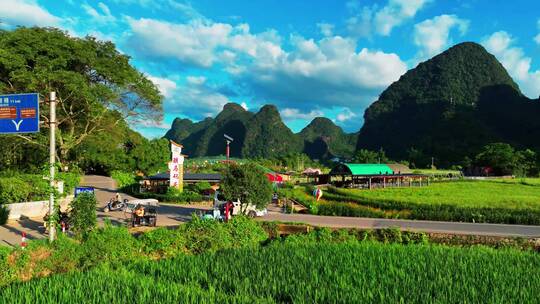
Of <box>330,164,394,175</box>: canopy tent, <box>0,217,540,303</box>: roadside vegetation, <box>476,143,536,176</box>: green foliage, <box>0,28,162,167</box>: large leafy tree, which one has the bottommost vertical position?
<box>0,217,540,303</box>: roadside vegetation

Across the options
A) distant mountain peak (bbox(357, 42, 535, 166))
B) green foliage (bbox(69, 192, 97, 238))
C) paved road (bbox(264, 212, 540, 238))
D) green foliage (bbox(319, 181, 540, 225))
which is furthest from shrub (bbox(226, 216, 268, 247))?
distant mountain peak (bbox(357, 42, 535, 166))

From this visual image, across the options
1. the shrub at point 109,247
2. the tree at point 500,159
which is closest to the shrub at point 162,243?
the shrub at point 109,247

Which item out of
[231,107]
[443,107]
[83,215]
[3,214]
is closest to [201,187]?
[3,214]

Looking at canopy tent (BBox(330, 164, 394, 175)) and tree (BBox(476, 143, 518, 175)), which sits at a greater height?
tree (BBox(476, 143, 518, 175))

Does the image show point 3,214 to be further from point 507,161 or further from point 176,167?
point 507,161

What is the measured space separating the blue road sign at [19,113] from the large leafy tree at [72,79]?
13.2m

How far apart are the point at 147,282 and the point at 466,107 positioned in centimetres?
13138

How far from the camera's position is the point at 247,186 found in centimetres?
1864

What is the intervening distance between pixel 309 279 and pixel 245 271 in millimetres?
1515

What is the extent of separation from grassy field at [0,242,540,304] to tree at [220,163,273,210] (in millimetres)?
7198

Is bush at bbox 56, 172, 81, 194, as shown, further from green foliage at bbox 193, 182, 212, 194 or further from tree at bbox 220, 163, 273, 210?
tree at bbox 220, 163, 273, 210

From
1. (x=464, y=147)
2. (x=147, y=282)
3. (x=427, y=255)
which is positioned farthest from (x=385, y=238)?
(x=464, y=147)

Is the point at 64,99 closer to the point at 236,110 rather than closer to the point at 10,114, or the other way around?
the point at 10,114

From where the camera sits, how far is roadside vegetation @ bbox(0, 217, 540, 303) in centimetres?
726
